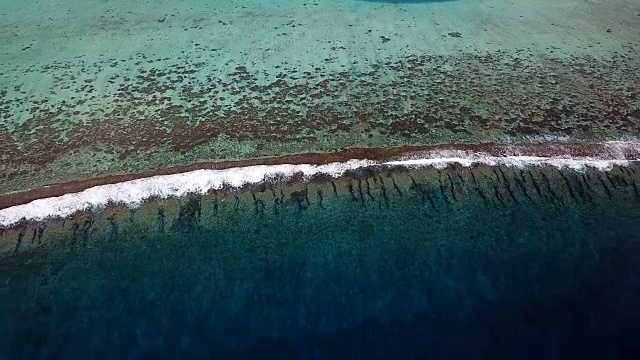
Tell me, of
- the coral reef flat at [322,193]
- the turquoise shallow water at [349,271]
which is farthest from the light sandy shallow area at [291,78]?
the turquoise shallow water at [349,271]

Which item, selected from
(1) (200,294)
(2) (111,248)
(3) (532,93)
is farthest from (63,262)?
(3) (532,93)

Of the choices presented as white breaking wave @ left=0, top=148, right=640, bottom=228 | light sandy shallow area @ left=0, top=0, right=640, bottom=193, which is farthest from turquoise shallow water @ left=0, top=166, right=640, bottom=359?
light sandy shallow area @ left=0, top=0, right=640, bottom=193

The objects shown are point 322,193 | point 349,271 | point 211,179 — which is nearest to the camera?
point 349,271

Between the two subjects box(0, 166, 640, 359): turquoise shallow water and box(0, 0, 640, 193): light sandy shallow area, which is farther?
box(0, 0, 640, 193): light sandy shallow area

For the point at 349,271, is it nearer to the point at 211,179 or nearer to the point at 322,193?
the point at 322,193

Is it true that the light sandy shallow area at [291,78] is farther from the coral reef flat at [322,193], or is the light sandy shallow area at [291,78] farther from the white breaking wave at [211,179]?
the white breaking wave at [211,179]

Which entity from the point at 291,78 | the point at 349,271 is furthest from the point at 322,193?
the point at 291,78

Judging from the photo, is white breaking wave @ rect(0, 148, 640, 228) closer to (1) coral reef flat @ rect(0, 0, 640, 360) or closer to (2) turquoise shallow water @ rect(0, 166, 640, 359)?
(1) coral reef flat @ rect(0, 0, 640, 360)
